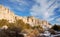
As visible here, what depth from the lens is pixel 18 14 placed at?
Answer: 18.6 feet

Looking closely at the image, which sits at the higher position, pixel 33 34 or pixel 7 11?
pixel 7 11

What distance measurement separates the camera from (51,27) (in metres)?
5.81

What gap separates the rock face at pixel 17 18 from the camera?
5584mm

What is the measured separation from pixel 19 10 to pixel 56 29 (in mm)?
1377

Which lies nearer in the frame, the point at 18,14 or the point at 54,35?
the point at 18,14

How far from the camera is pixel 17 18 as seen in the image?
5863mm

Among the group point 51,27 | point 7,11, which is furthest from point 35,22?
point 7,11

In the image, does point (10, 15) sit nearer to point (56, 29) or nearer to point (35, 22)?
point (35, 22)

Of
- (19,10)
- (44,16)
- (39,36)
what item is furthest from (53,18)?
(19,10)

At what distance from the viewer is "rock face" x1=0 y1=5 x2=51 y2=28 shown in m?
5.58

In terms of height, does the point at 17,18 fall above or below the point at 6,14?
below

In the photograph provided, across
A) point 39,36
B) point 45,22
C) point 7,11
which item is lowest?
point 39,36

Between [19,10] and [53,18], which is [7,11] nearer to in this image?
[19,10]

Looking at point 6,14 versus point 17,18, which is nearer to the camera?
point 6,14
